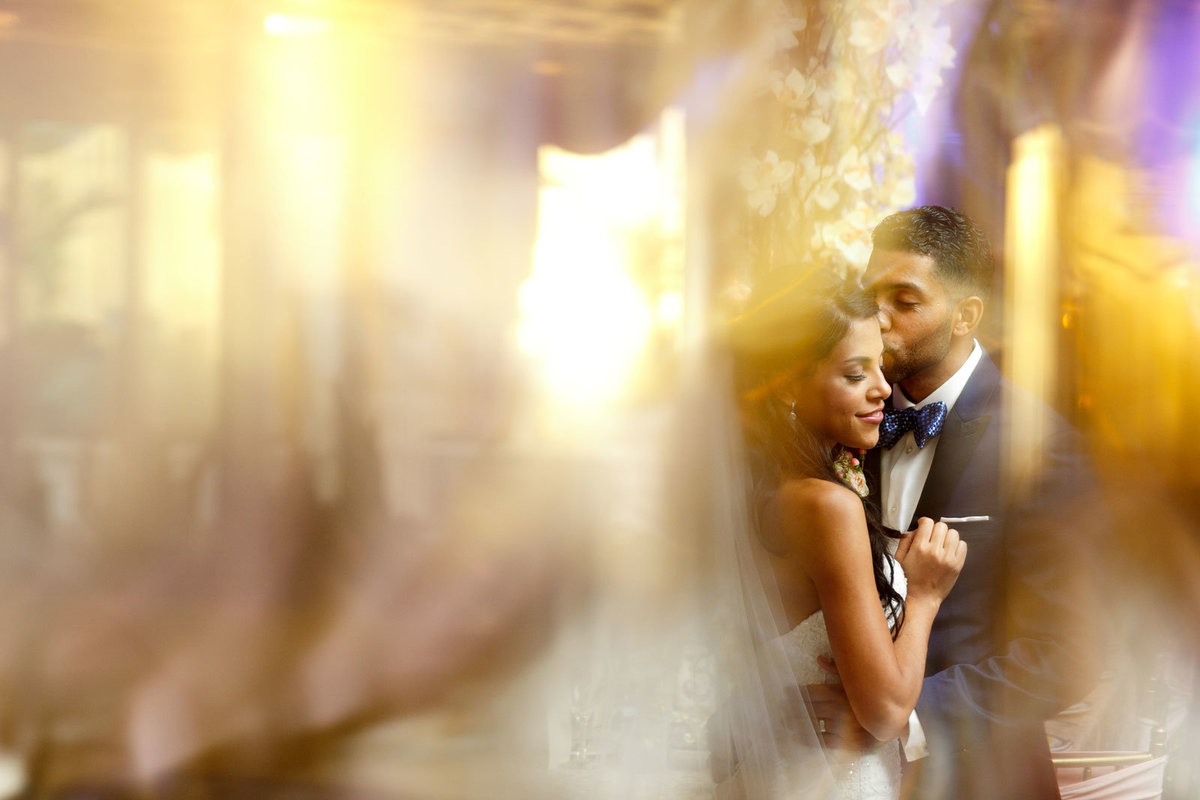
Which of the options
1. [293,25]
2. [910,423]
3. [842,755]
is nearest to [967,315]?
[910,423]

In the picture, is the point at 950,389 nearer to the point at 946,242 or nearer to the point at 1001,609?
the point at 946,242

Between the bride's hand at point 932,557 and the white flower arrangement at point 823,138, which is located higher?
the white flower arrangement at point 823,138

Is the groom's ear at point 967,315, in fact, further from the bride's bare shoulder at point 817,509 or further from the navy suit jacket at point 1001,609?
the bride's bare shoulder at point 817,509

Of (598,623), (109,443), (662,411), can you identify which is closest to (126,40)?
(109,443)

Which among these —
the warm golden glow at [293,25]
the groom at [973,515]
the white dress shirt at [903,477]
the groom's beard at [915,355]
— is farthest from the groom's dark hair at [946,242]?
the warm golden glow at [293,25]

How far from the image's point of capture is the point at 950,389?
4.92 ft

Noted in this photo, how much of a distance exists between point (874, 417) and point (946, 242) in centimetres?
37

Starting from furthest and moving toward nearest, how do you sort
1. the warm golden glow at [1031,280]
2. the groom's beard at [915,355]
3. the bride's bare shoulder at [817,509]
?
the warm golden glow at [1031,280]
the groom's beard at [915,355]
the bride's bare shoulder at [817,509]

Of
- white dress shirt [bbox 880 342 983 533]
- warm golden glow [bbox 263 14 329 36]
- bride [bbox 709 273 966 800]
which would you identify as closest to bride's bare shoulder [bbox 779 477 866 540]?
bride [bbox 709 273 966 800]

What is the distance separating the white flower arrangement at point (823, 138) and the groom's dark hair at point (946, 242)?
0.03 m

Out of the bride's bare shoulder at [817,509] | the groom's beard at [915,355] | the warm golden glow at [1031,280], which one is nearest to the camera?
the bride's bare shoulder at [817,509]

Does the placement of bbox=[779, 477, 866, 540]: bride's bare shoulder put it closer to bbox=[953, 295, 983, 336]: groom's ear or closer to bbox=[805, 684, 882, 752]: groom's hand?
bbox=[805, 684, 882, 752]: groom's hand

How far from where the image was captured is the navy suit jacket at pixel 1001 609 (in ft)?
4.98

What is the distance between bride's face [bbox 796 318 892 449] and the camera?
1415 millimetres
